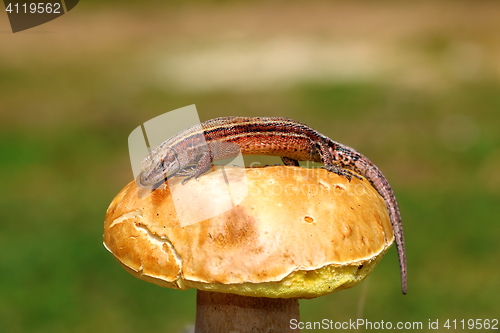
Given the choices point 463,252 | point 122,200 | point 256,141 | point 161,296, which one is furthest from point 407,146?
point 122,200

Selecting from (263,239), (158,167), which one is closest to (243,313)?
(263,239)

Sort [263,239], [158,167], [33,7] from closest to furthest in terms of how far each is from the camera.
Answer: [263,239], [158,167], [33,7]

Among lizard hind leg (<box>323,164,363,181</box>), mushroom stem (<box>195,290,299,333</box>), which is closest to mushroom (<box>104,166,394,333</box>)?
lizard hind leg (<box>323,164,363,181</box>)

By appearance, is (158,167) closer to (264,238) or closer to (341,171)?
(264,238)

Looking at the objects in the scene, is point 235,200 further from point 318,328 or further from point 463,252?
point 463,252

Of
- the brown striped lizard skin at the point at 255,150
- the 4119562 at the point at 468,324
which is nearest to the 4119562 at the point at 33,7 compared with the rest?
the brown striped lizard skin at the point at 255,150

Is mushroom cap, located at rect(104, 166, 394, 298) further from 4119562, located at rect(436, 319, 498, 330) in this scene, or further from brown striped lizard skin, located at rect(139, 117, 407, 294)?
4119562, located at rect(436, 319, 498, 330)

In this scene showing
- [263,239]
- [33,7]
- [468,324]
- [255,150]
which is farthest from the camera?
[33,7]
